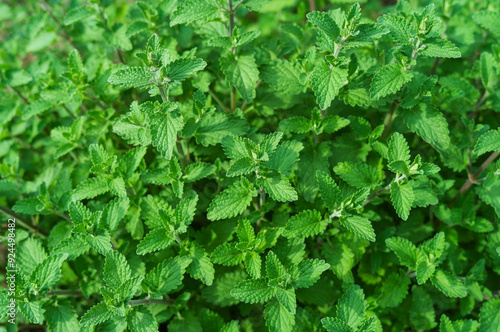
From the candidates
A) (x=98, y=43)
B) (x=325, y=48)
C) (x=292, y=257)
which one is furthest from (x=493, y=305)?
(x=98, y=43)

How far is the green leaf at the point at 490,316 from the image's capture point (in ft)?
9.86

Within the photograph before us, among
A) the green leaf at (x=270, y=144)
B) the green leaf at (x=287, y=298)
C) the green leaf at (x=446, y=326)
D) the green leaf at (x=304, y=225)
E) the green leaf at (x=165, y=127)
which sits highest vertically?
the green leaf at (x=165, y=127)

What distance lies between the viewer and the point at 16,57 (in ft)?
13.7

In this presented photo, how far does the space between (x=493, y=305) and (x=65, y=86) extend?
12.3ft

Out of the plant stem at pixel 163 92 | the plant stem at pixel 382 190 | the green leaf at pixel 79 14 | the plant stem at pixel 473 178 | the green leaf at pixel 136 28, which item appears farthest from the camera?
the green leaf at pixel 79 14

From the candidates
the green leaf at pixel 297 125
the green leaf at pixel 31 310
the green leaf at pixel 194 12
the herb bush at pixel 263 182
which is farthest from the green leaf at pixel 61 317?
the green leaf at pixel 194 12

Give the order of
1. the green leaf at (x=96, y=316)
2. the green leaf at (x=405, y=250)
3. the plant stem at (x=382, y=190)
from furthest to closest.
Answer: the green leaf at (x=405, y=250)
the plant stem at (x=382, y=190)
the green leaf at (x=96, y=316)

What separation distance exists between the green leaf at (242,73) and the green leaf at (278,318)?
1.44m

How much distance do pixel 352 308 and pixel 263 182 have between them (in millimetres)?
1042

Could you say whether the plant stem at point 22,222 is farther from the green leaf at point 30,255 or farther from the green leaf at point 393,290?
the green leaf at point 393,290

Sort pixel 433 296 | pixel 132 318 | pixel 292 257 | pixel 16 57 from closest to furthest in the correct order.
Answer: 1. pixel 132 318
2. pixel 292 257
3. pixel 433 296
4. pixel 16 57

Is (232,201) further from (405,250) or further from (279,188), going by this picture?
(405,250)

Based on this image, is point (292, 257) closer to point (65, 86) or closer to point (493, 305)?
point (493, 305)

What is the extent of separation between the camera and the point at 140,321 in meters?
2.61
